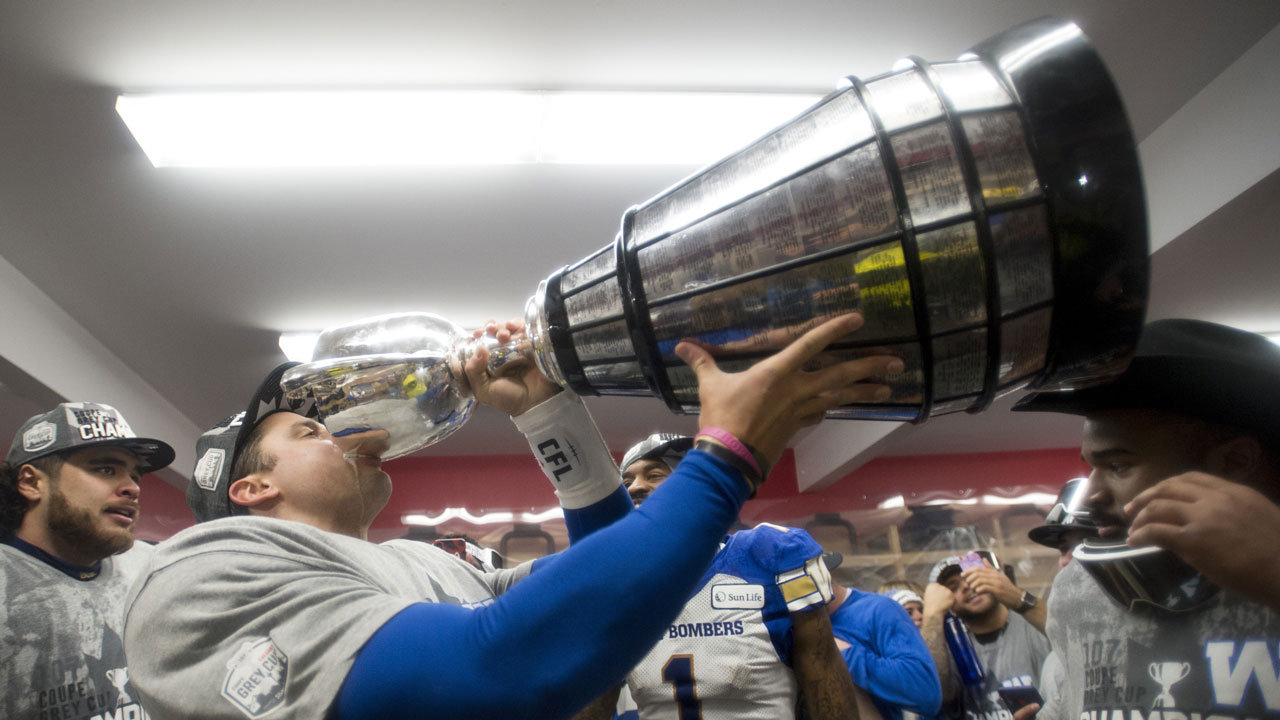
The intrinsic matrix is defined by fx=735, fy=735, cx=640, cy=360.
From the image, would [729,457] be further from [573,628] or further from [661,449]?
[661,449]

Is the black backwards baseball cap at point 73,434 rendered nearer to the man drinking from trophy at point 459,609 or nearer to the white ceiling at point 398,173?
the white ceiling at point 398,173

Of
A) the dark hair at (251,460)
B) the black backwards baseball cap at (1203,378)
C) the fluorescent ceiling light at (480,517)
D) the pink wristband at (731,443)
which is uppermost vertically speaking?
the dark hair at (251,460)

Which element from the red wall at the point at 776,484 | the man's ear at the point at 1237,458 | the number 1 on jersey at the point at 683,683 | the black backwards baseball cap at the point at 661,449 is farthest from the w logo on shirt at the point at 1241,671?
the red wall at the point at 776,484

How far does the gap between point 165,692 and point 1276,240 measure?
3807 mm

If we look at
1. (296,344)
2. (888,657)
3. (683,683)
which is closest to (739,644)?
(683,683)

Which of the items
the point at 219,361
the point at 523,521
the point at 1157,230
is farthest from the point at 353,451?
the point at 523,521

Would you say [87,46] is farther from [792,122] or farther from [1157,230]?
[1157,230]

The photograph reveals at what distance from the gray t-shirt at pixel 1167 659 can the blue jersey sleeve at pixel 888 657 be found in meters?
1.00

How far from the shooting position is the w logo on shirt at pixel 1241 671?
759mm

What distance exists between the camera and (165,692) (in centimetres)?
79

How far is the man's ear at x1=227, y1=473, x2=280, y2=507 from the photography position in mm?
1251

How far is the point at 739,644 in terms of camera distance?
1656 millimetres

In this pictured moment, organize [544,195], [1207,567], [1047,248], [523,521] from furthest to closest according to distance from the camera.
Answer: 1. [523,521]
2. [544,195]
3. [1207,567]
4. [1047,248]

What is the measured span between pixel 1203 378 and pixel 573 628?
2.48 ft
